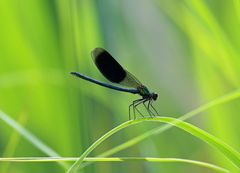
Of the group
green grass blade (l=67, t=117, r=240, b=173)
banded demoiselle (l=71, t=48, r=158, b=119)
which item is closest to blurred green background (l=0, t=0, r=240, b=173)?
banded demoiselle (l=71, t=48, r=158, b=119)

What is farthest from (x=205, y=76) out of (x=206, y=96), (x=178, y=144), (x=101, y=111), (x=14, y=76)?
(x=14, y=76)

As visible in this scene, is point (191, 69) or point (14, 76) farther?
point (191, 69)

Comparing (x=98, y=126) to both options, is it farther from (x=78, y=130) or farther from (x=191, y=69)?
(x=191, y=69)

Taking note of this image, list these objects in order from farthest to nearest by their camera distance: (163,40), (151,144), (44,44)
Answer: (163,40)
(151,144)
(44,44)

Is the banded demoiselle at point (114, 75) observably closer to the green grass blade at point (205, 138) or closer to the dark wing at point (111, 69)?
the dark wing at point (111, 69)

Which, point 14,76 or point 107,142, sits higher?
point 14,76

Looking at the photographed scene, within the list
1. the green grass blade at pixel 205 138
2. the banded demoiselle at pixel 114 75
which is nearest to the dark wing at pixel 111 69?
the banded demoiselle at pixel 114 75

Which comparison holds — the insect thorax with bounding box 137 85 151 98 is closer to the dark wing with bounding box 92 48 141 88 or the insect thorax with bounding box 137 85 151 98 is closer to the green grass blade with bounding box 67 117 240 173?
the dark wing with bounding box 92 48 141 88
